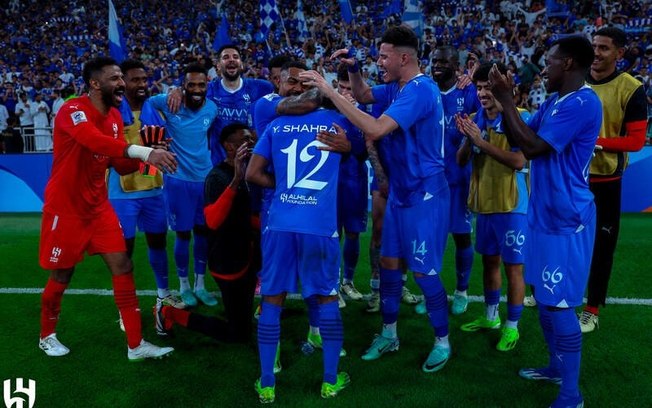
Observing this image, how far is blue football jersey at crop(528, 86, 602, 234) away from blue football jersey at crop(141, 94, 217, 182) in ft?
11.8

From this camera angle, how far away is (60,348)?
4398 mm

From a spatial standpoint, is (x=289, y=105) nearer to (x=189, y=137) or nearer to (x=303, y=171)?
(x=303, y=171)

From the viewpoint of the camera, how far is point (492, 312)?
188 inches

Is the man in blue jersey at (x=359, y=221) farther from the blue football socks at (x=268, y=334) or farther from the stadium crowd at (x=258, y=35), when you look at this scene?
the stadium crowd at (x=258, y=35)

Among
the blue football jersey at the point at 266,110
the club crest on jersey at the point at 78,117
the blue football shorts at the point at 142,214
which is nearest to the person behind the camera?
the club crest on jersey at the point at 78,117

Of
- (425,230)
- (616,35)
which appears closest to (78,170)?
(425,230)

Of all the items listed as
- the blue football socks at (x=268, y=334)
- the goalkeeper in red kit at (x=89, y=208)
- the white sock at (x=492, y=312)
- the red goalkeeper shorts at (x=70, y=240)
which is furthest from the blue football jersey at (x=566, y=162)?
the red goalkeeper shorts at (x=70, y=240)

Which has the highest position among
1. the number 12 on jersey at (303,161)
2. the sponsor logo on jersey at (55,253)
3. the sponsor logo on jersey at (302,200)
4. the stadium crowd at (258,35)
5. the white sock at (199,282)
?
the stadium crowd at (258,35)

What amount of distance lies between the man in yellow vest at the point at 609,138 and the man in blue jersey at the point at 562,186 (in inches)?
63.1

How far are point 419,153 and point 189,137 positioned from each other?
286cm

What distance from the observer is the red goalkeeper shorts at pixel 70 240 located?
4082mm

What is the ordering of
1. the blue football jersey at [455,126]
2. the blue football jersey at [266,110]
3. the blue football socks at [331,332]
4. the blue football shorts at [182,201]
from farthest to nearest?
1. the blue football shorts at [182,201]
2. the blue football jersey at [455,126]
3. the blue football jersey at [266,110]
4. the blue football socks at [331,332]

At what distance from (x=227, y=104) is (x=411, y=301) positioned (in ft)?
9.87

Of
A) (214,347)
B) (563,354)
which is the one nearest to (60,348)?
(214,347)
